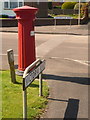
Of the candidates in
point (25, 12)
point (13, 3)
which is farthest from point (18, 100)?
point (13, 3)

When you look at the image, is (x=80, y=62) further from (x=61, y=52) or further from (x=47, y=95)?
(x=47, y=95)

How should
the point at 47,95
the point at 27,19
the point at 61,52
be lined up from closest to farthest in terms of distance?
1. the point at 47,95
2. the point at 27,19
3. the point at 61,52

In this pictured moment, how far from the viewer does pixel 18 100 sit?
6.03 m

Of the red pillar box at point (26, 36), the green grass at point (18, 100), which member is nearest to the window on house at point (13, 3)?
the red pillar box at point (26, 36)

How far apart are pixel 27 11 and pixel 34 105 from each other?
2889mm

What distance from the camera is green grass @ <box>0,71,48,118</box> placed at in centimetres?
532

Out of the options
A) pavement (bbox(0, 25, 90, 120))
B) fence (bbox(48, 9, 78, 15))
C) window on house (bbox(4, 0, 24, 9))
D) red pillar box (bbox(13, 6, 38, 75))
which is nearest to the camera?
pavement (bbox(0, 25, 90, 120))

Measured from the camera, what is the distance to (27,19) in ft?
24.7

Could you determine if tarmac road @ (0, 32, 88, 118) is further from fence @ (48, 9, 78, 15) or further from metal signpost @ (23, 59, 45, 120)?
fence @ (48, 9, 78, 15)

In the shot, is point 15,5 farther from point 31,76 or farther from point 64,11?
point 31,76

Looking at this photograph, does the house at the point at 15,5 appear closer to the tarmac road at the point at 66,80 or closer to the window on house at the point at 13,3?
the window on house at the point at 13,3

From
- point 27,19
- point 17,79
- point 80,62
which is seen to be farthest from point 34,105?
point 80,62

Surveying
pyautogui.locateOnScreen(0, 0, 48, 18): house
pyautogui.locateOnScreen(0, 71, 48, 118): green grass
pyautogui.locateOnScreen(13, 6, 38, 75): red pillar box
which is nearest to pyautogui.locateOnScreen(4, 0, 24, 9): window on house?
pyautogui.locateOnScreen(0, 0, 48, 18): house

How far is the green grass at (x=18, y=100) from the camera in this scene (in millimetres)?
5321
